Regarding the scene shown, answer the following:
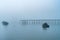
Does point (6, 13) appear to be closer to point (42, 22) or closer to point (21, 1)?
point (21, 1)

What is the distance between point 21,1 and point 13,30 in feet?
1.39

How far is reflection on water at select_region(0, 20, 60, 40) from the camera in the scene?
104cm

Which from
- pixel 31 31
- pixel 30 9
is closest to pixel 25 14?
pixel 30 9

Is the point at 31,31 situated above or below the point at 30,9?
below

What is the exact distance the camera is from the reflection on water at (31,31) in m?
1.04

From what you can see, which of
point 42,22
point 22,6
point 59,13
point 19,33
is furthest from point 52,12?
point 19,33

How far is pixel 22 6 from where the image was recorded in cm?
103

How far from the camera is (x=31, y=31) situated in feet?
3.47

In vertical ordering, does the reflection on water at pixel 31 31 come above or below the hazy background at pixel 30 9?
below

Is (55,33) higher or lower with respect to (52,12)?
lower

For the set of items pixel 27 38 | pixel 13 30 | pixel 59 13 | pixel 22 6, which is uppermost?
pixel 22 6

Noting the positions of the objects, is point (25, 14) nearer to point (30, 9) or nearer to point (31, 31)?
point (30, 9)

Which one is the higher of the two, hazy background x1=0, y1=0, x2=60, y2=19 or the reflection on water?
hazy background x1=0, y1=0, x2=60, y2=19

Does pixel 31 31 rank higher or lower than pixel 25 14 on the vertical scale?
lower
